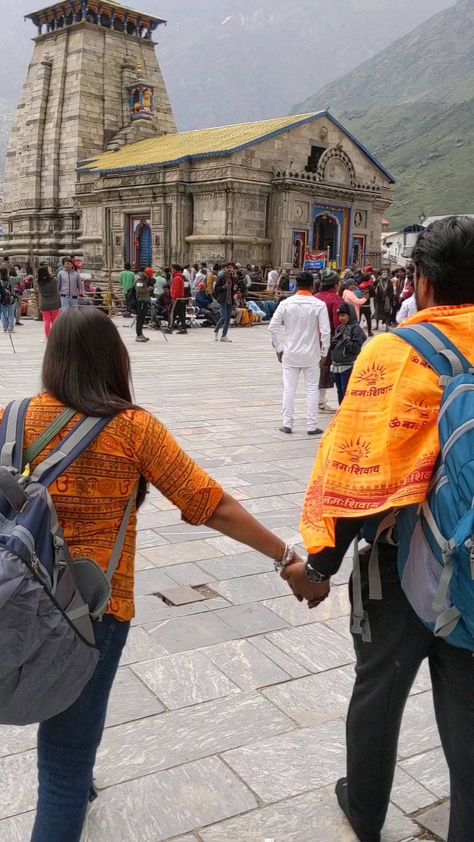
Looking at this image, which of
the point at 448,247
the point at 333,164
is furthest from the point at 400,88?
the point at 448,247

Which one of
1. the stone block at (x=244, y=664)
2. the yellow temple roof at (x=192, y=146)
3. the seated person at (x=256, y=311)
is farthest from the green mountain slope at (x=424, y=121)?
the stone block at (x=244, y=664)

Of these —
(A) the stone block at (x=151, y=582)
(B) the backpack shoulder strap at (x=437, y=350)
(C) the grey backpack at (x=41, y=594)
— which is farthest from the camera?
(A) the stone block at (x=151, y=582)

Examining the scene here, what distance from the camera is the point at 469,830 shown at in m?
1.97

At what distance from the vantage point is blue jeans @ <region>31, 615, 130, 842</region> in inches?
75.9

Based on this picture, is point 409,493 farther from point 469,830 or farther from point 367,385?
point 469,830

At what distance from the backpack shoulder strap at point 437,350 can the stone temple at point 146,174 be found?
23.4m

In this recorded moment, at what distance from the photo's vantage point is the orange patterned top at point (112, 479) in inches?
76.2

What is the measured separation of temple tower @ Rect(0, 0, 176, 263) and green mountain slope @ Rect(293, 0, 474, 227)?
207 feet

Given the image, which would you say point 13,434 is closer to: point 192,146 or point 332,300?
point 332,300

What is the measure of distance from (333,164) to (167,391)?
20364mm

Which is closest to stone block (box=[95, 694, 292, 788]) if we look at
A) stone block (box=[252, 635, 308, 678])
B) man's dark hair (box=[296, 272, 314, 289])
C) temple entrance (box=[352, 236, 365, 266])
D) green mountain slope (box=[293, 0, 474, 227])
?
stone block (box=[252, 635, 308, 678])

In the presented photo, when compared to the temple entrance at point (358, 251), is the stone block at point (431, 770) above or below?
below

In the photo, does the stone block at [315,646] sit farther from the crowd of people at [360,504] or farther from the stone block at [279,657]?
the crowd of people at [360,504]

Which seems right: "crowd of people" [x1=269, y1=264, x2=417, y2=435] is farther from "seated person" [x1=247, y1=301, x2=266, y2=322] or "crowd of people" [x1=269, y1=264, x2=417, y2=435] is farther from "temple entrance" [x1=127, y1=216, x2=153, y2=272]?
"temple entrance" [x1=127, y1=216, x2=153, y2=272]
